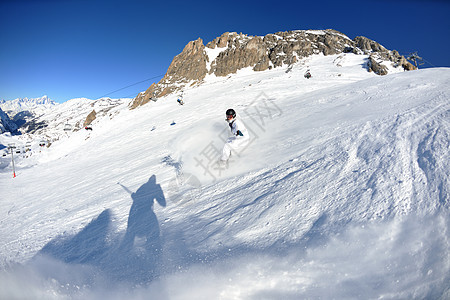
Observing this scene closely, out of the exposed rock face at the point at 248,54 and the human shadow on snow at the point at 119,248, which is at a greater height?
the exposed rock face at the point at 248,54

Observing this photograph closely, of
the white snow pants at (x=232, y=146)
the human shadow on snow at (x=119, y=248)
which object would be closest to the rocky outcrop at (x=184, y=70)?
the white snow pants at (x=232, y=146)

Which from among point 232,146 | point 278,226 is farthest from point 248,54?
→ point 278,226

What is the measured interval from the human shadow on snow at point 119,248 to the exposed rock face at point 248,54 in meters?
57.2

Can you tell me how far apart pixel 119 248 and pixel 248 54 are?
2817 inches

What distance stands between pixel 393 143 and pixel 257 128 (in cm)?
461

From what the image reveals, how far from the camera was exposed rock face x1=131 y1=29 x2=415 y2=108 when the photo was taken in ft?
197

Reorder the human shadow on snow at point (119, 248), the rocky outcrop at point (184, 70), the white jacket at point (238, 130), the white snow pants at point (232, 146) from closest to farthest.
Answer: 1. the human shadow on snow at point (119, 248)
2. the white snow pants at point (232, 146)
3. the white jacket at point (238, 130)
4. the rocky outcrop at point (184, 70)

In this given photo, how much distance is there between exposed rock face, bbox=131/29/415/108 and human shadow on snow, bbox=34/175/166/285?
57.2 metres

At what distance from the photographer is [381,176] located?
2.75 meters

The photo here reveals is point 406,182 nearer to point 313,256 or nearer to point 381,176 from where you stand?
point 381,176

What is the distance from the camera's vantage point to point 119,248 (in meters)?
3.03

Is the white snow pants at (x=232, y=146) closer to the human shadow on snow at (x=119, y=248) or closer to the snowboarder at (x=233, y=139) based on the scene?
the snowboarder at (x=233, y=139)

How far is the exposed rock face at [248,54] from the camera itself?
60.1 m

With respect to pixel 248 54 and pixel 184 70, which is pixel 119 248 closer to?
pixel 248 54
